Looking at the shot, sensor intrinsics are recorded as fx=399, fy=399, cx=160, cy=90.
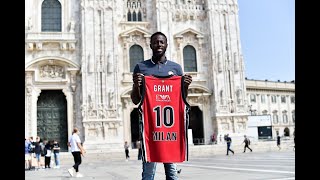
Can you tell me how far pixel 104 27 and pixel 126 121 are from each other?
23.4 ft

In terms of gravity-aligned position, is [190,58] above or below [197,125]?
above

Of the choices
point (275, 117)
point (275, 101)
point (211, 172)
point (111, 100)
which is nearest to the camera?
point (211, 172)

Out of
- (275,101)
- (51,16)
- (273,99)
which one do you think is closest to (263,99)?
(273,99)

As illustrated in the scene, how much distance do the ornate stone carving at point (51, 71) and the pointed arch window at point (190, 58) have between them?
953 centimetres

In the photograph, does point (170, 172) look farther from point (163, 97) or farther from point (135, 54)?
point (135, 54)

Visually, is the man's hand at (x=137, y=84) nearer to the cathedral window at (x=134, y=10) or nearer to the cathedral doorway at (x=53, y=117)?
the cathedral doorway at (x=53, y=117)

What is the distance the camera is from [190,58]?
3197 cm

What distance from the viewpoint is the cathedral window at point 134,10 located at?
31.5 metres

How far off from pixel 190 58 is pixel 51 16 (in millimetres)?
11198

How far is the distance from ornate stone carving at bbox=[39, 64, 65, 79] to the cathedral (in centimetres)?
7

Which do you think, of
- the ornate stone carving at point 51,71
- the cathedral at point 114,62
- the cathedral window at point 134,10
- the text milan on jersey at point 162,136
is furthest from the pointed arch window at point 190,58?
the text milan on jersey at point 162,136

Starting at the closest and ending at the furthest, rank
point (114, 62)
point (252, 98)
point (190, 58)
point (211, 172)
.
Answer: point (211, 172) < point (114, 62) < point (190, 58) < point (252, 98)
